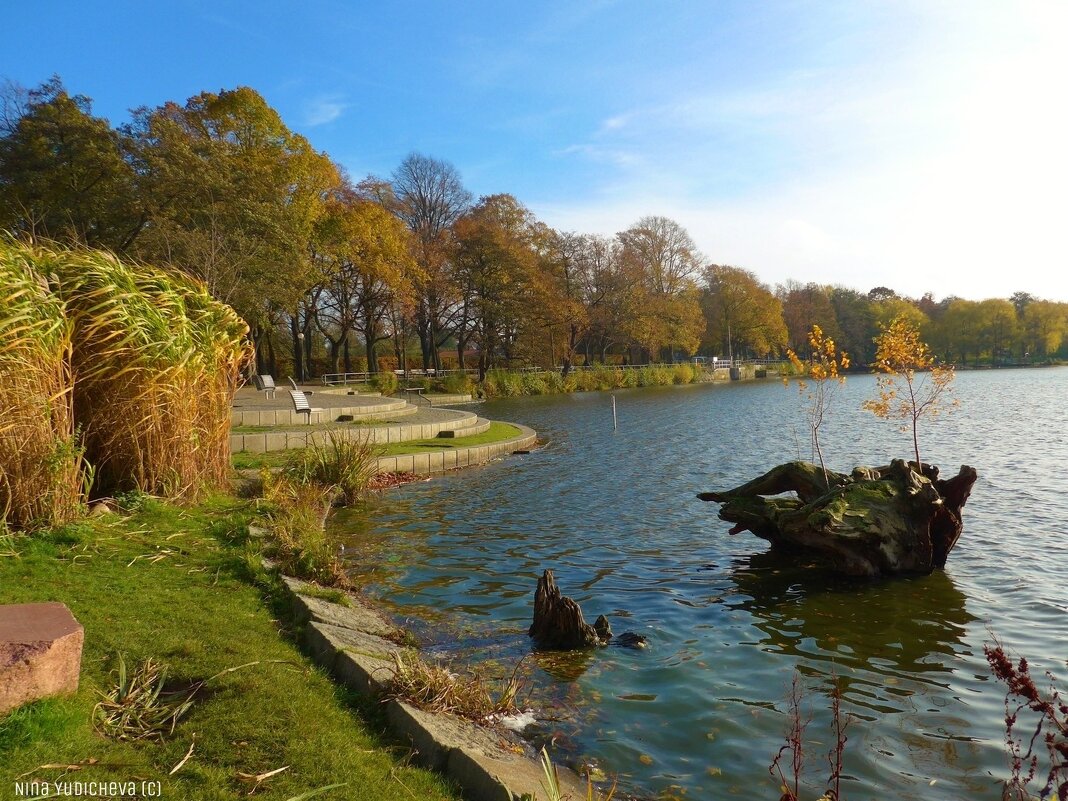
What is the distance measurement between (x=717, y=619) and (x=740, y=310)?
Result: 3033 inches

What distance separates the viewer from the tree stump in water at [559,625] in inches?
255

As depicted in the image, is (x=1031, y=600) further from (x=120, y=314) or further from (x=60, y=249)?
(x=60, y=249)

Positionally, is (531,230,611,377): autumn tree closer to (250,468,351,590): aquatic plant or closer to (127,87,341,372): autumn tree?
(127,87,341,372): autumn tree

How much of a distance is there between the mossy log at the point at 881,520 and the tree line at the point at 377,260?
1041 centimetres

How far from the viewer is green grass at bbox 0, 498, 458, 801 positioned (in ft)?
10.9

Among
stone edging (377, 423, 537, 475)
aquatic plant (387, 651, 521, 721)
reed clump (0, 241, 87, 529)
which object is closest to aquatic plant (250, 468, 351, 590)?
reed clump (0, 241, 87, 529)

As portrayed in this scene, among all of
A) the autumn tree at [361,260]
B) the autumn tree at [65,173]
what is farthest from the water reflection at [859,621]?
the autumn tree at [361,260]

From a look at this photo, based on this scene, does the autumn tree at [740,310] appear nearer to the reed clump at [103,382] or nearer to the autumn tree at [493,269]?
the autumn tree at [493,269]

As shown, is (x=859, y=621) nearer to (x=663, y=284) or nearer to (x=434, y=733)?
(x=434, y=733)

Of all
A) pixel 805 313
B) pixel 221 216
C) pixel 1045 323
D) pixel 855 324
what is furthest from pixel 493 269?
pixel 1045 323

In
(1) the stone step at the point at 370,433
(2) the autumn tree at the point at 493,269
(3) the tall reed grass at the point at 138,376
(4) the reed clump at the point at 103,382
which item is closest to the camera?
(4) the reed clump at the point at 103,382

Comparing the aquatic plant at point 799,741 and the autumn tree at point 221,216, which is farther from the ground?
the autumn tree at point 221,216

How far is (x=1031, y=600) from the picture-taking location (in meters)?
7.58

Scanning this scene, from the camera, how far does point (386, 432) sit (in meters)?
18.5
